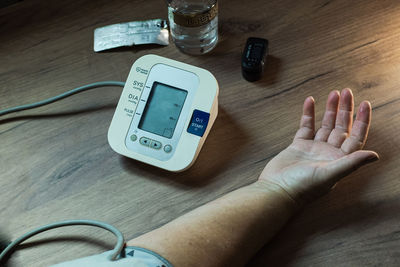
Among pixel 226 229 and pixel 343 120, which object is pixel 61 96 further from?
pixel 343 120

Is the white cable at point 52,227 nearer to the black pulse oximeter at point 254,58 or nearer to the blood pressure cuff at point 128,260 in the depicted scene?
the blood pressure cuff at point 128,260

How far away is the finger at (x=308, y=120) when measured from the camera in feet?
2.20

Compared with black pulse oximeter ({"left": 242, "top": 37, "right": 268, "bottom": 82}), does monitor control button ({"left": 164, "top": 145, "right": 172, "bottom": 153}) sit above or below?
below

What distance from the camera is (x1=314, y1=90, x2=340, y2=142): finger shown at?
2.21ft

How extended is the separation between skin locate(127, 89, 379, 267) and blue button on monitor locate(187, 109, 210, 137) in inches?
4.4

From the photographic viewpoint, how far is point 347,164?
1.94 ft

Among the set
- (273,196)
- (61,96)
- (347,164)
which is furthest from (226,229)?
(61,96)

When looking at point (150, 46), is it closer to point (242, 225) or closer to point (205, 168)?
point (205, 168)

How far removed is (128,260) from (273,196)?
245mm

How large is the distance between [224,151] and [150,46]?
0.25 m

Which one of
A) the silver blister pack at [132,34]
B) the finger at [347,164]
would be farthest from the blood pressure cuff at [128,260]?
the silver blister pack at [132,34]

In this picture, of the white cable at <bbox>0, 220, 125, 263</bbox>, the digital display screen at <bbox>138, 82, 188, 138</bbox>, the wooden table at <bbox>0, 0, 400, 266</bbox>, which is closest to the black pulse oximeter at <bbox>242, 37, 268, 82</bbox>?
the wooden table at <bbox>0, 0, 400, 266</bbox>

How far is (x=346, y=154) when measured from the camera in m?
0.65

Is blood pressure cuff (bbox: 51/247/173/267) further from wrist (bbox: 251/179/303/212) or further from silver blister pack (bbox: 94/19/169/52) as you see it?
silver blister pack (bbox: 94/19/169/52)
